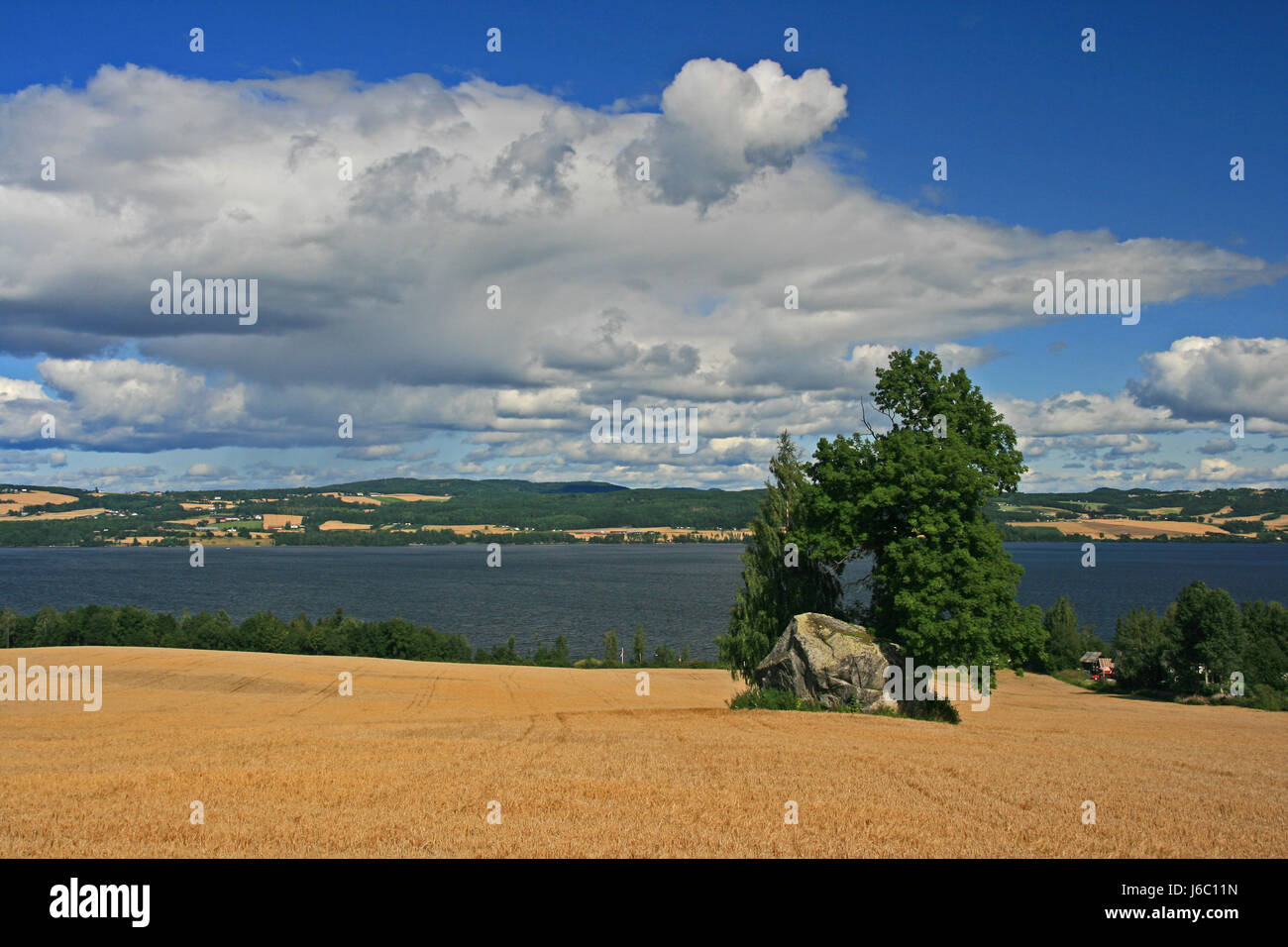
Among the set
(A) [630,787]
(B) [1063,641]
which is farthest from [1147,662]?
(A) [630,787]

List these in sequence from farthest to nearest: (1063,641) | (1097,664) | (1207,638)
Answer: (1063,641) → (1097,664) → (1207,638)

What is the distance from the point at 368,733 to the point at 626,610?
4785 inches

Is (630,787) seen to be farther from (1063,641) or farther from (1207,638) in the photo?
(1063,641)

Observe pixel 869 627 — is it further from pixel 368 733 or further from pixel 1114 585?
pixel 1114 585

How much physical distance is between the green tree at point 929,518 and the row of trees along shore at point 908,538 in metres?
0.05

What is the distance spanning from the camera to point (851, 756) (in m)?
20.5

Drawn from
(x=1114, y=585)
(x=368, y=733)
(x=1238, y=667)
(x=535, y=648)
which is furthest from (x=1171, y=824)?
(x=1114, y=585)

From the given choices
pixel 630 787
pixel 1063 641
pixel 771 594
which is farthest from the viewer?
pixel 1063 641

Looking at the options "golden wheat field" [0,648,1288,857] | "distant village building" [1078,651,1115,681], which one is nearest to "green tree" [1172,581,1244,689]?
"distant village building" [1078,651,1115,681]

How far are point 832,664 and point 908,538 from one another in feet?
18.2

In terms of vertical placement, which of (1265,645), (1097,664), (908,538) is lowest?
(1097,664)

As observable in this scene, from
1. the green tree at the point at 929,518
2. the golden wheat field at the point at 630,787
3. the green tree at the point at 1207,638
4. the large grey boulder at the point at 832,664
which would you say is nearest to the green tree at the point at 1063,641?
the green tree at the point at 1207,638

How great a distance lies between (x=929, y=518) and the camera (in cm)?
3142

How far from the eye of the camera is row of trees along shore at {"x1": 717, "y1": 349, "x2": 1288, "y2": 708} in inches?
1223
